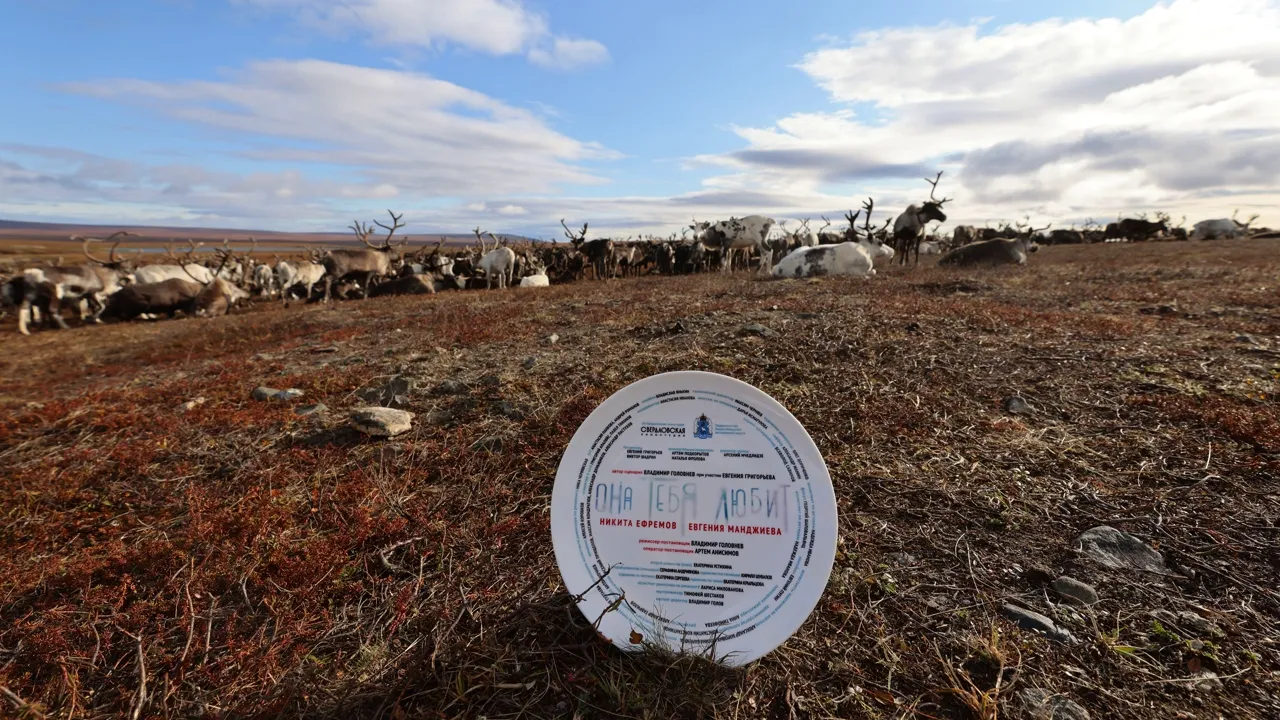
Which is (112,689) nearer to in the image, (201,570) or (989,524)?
(201,570)

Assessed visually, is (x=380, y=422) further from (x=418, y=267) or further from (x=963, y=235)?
(x=963, y=235)

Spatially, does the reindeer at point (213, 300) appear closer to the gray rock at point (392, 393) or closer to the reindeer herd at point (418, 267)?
the reindeer herd at point (418, 267)

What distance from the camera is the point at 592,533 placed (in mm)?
2283

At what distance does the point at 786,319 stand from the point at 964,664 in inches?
249

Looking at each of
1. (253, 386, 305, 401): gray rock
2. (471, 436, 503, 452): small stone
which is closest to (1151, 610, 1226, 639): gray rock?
(471, 436, 503, 452): small stone

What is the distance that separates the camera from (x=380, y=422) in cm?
487

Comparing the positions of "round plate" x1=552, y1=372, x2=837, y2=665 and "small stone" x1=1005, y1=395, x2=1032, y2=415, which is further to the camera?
"small stone" x1=1005, y1=395, x2=1032, y2=415

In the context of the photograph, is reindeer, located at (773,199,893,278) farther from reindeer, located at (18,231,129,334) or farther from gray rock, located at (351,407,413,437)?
reindeer, located at (18,231,129,334)

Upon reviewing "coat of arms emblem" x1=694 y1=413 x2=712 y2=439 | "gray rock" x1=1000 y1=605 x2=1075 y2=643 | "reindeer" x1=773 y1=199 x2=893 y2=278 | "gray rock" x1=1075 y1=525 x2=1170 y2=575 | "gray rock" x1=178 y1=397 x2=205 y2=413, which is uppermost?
"reindeer" x1=773 y1=199 x2=893 y2=278

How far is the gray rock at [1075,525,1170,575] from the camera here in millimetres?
2732

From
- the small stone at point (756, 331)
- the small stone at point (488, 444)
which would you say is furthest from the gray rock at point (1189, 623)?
the small stone at point (756, 331)

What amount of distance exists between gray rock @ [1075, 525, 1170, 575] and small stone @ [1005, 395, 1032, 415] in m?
1.81

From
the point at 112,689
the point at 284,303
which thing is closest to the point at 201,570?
the point at 112,689

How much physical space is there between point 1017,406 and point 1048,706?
131 inches
